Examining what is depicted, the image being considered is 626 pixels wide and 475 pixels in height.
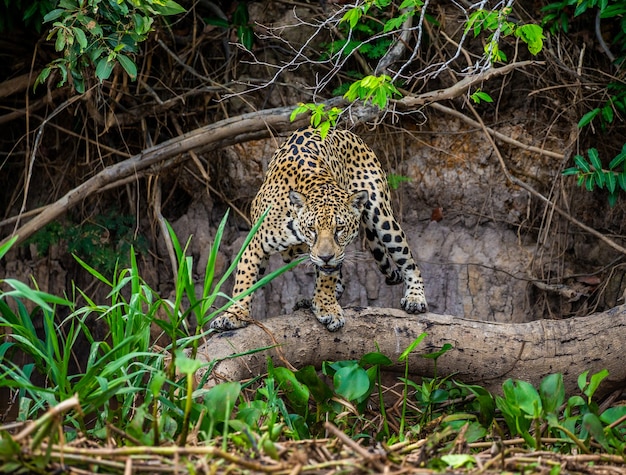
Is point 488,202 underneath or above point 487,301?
above

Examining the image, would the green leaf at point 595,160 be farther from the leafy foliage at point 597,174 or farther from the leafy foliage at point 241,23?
the leafy foliage at point 241,23

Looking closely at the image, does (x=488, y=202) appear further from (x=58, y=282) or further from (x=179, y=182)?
(x=58, y=282)

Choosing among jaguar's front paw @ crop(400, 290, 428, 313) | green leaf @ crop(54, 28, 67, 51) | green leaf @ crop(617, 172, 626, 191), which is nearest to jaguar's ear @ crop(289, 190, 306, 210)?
jaguar's front paw @ crop(400, 290, 428, 313)

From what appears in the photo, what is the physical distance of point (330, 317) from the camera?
572 centimetres

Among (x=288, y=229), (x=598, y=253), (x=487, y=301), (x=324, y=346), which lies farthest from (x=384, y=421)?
(x=598, y=253)

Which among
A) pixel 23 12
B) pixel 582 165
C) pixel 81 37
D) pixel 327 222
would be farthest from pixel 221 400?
pixel 23 12

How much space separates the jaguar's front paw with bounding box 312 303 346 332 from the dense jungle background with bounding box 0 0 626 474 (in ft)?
6.00

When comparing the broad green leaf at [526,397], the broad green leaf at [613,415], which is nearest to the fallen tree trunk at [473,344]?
the broad green leaf at [613,415]

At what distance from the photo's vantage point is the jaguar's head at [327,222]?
Result: 221 inches

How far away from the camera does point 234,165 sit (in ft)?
27.1

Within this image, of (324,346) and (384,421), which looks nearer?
(384,421)

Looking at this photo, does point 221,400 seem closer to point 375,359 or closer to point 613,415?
point 375,359

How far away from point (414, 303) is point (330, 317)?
2.34 feet

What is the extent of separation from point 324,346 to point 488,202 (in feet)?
9.82
